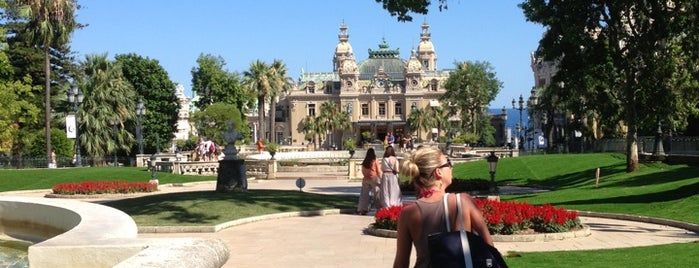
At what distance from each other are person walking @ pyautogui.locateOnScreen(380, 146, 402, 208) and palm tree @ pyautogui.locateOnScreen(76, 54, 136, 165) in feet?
135

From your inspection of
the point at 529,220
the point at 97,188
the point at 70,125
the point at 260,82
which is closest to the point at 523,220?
the point at 529,220

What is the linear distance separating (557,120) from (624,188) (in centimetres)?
4367

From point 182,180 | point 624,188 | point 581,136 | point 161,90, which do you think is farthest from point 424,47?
point 624,188

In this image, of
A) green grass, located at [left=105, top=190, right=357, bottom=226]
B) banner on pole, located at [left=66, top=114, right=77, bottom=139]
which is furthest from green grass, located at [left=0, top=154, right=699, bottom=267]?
banner on pole, located at [left=66, top=114, right=77, bottom=139]

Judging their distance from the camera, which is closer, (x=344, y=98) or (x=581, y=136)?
(x=581, y=136)

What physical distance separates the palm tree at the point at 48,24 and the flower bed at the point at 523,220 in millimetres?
32975

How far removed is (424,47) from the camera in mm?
141625

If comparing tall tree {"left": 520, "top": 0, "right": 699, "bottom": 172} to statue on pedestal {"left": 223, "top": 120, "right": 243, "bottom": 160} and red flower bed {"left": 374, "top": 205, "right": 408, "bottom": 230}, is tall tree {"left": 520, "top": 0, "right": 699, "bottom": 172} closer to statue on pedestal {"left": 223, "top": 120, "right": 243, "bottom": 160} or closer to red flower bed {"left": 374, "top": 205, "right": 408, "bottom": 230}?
statue on pedestal {"left": 223, "top": 120, "right": 243, "bottom": 160}

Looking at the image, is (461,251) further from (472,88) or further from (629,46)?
(472,88)

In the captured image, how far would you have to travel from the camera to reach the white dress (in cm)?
1641

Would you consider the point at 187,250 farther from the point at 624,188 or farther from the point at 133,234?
the point at 624,188

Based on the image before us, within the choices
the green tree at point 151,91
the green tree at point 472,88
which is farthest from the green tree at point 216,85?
the green tree at point 472,88

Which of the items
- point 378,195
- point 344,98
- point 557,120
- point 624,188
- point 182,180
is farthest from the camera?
point 344,98

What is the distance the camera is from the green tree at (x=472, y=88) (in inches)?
3912
